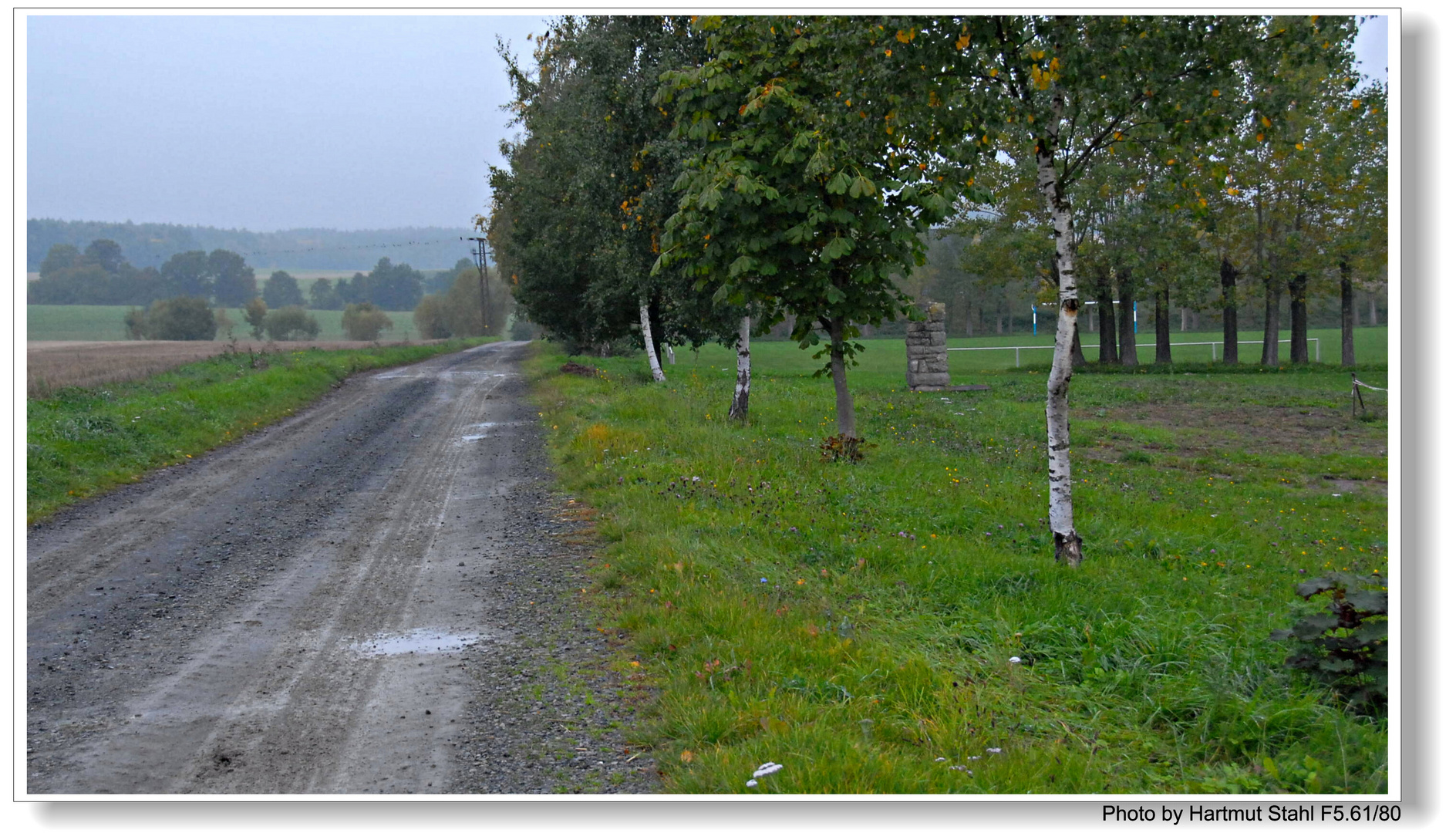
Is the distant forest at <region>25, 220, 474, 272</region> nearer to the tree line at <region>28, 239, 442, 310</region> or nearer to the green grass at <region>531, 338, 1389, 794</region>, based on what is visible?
the tree line at <region>28, 239, 442, 310</region>

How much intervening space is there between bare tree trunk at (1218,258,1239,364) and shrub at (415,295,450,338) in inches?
3587

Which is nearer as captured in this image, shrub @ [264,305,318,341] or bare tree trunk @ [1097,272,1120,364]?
bare tree trunk @ [1097,272,1120,364]

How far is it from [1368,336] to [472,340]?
61022 millimetres

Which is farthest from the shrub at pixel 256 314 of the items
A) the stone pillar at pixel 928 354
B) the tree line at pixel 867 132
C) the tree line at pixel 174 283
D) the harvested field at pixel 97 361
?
the stone pillar at pixel 928 354

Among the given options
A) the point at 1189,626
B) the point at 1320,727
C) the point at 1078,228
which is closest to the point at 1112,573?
the point at 1189,626

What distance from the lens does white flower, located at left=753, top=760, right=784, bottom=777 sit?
151 inches

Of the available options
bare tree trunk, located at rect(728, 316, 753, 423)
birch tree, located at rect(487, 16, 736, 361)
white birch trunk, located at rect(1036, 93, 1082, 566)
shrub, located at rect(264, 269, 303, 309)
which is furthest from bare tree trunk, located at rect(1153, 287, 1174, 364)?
shrub, located at rect(264, 269, 303, 309)

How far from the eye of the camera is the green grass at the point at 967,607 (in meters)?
4.11

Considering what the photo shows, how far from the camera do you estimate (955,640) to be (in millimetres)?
5902

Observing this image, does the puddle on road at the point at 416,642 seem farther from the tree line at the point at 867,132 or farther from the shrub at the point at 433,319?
the shrub at the point at 433,319

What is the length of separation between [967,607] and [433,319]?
365 ft

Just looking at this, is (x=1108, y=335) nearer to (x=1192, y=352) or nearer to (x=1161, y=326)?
(x=1161, y=326)

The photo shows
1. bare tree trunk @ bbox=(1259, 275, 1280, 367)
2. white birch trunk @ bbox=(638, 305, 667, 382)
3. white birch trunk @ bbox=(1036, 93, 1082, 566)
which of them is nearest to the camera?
white birch trunk @ bbox=(1036, 93, 1082, 566)
